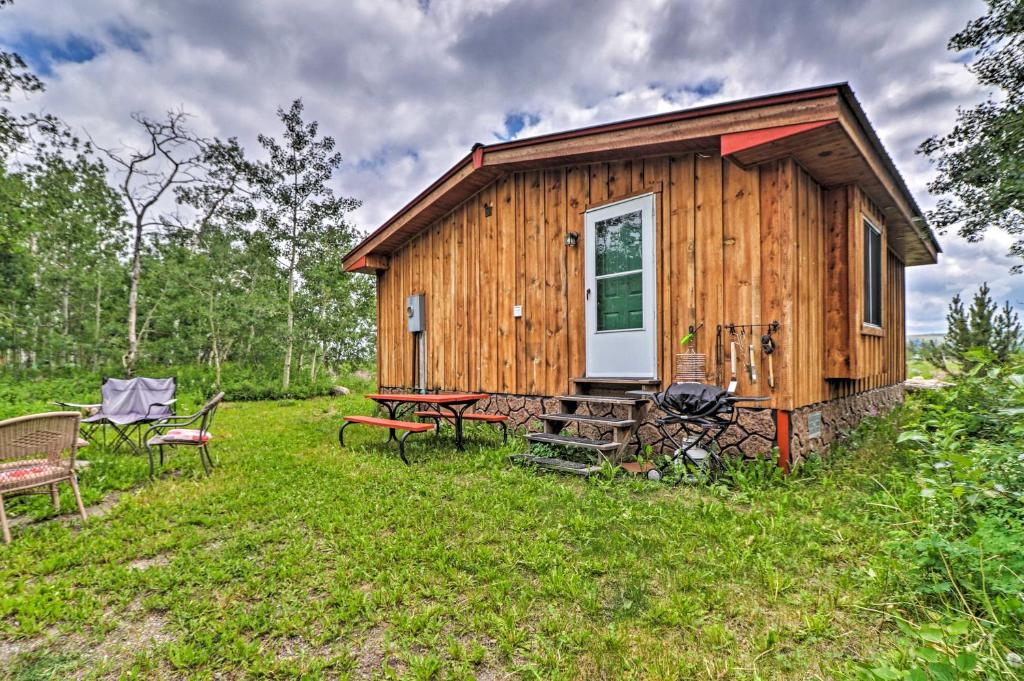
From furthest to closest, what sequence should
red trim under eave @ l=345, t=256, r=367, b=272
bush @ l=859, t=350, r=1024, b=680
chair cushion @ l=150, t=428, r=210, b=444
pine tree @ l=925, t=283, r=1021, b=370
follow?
1. pine tree @ l=925, t=283, r=1021, b=370
2. red trim under eave @ l=345, t=256, r=367, b=272
3. chair cushion @ l=150, t=428, r=210, b=444
4. bush @ l=859, t=350, r=1024, b=680

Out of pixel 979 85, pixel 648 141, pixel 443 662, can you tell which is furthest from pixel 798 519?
pixel 979 85

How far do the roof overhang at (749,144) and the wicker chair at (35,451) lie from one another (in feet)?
15.2

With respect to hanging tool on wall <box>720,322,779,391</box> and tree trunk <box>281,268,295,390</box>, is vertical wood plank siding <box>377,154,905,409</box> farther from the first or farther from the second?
tree trunk <box>281,268,295,390</box>

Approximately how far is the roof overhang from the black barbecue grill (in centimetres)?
204

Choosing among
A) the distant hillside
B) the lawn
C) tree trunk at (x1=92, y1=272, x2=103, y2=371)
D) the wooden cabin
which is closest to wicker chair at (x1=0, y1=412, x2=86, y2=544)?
the lawn

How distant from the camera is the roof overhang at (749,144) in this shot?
3.50 metres

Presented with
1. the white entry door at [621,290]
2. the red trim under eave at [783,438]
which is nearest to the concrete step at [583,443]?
the white entry door at [621,290]

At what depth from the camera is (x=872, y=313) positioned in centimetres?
545

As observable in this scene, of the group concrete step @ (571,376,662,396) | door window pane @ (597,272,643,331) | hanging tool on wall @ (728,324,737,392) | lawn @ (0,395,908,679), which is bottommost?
lawn @ (0,395,908,679)

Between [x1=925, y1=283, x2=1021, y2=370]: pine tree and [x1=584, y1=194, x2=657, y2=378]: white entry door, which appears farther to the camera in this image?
[x1=925, y1=283, x2=1021, y2=370]: pine tree

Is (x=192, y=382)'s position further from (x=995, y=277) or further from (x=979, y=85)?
(x=995, y=277)

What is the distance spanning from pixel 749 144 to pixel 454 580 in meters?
3.88

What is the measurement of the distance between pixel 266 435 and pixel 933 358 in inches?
529

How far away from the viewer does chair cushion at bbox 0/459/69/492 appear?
2.80 m
